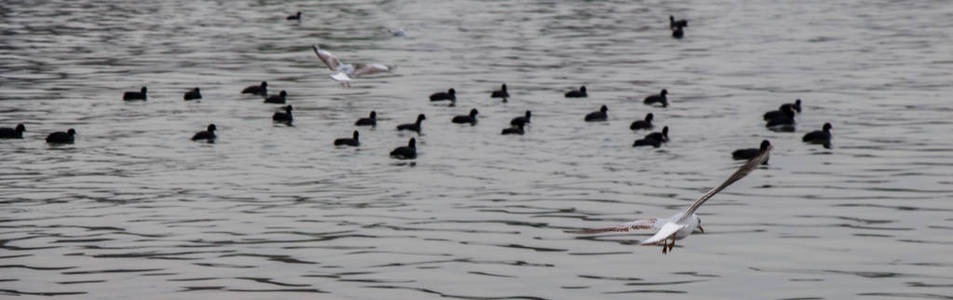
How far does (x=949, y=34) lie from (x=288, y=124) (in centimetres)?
4070

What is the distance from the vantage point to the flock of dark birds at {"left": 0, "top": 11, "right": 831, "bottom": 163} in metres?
39.3

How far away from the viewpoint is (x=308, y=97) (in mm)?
52594

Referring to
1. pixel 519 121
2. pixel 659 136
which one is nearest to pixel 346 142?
pixel 519 121

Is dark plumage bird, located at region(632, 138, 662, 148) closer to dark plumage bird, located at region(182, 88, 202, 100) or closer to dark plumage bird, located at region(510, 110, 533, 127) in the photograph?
dark plumage bird, located at region(510, 110, 533, 127)

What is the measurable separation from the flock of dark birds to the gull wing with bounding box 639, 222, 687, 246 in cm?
1989

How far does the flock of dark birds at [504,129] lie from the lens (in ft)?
129

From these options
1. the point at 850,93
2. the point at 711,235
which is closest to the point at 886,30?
the point at 850,93

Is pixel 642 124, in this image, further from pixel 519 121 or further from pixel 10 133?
pixel 10 133

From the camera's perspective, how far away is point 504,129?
4222 centimetres

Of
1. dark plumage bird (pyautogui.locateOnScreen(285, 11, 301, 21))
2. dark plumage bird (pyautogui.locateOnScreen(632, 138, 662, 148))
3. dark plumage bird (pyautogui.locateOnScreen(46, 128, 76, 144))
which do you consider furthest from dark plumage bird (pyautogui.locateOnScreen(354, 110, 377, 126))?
dark plumage bird (pyautogui.locateOnScreen(285, 11, 301, 21))

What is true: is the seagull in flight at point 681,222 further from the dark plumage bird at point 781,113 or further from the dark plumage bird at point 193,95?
the dark plumage bird at point 193,95

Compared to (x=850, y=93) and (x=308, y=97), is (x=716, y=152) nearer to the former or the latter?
(x=850, y=93)

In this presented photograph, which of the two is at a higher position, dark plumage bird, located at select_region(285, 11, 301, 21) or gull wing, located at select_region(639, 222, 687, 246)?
gull wing, located at select_region(639, 222, 687, 246)

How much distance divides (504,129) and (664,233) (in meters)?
26.4
